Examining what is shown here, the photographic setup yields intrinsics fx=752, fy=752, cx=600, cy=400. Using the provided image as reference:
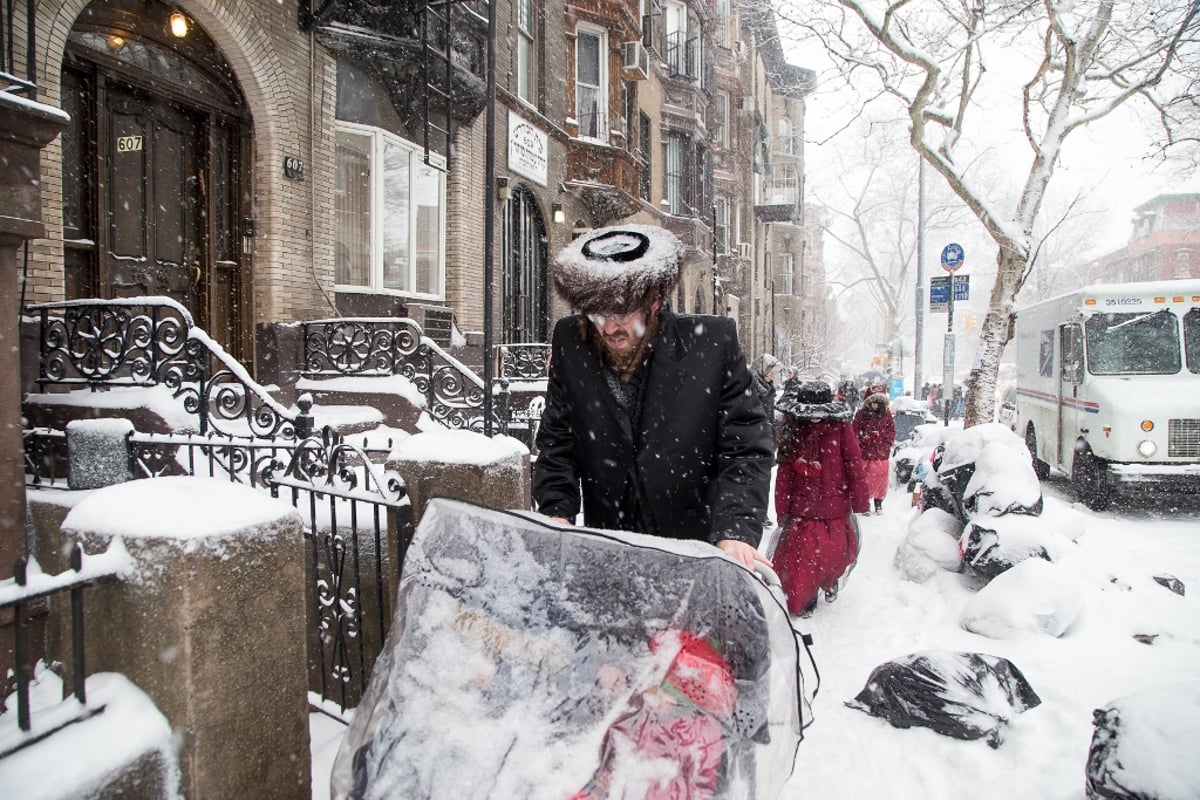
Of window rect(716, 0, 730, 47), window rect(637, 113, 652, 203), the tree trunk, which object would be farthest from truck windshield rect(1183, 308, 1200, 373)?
window rect(716, 0, 730, 47)

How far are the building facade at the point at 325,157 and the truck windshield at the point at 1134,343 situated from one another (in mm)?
8289

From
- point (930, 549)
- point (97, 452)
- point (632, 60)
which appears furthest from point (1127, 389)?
point (632, 60)

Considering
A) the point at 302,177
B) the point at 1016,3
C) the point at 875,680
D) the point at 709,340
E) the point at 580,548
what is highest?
the point at 1016,3

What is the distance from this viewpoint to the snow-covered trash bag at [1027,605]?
16.2 feet

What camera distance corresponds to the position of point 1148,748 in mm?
2691

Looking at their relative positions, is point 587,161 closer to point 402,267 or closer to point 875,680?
point 402,267

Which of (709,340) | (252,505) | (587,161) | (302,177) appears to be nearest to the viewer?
(252,505)

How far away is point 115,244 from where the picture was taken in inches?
304

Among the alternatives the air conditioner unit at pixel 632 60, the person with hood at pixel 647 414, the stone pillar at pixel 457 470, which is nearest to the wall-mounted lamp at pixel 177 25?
the stone pillar at pixel 457 470

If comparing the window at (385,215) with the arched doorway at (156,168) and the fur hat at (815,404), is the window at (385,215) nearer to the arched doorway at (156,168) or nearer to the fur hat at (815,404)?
the arched doorway at (156,168)

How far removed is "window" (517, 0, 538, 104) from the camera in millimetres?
14977

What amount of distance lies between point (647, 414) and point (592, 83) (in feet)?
55.9

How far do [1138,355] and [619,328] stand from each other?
34.2 ft

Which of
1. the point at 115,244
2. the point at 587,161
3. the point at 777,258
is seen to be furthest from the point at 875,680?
the point at 777,258
